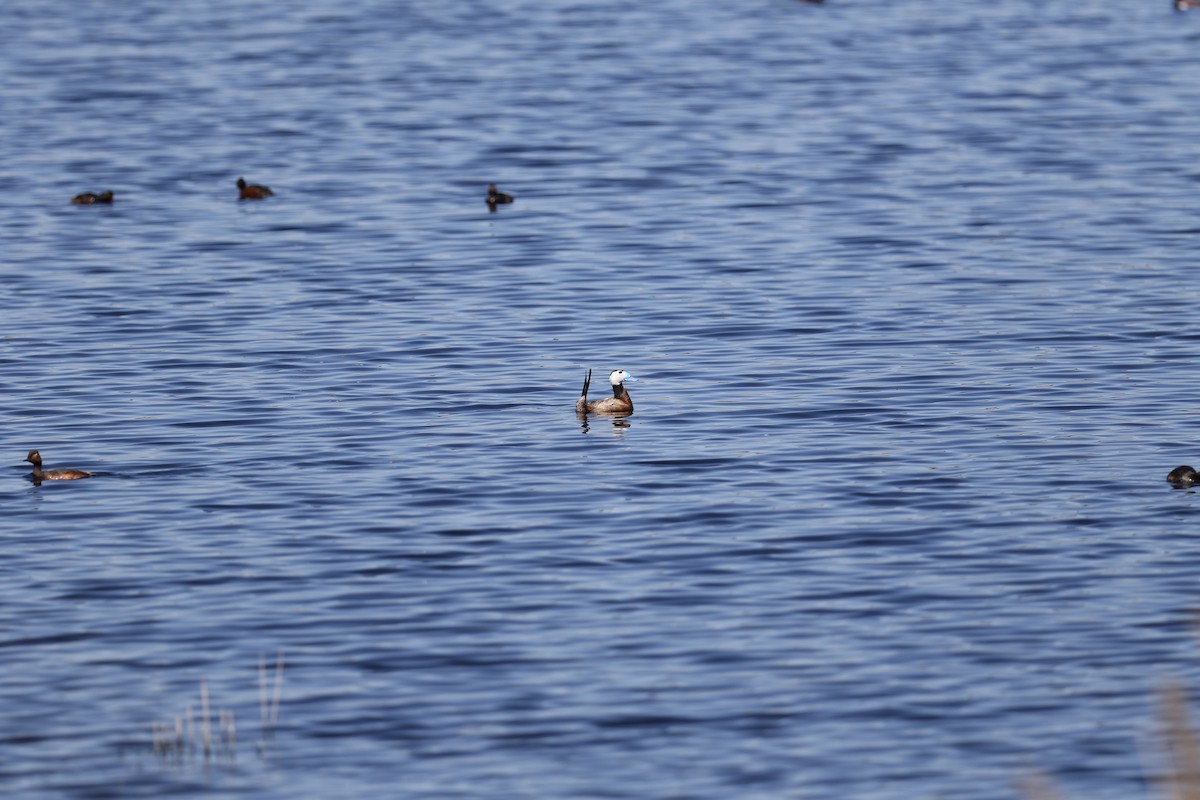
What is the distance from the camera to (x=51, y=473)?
25500 mm

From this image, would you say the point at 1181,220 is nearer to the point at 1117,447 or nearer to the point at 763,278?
the point at 763,278

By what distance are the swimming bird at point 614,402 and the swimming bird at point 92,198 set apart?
20.2m

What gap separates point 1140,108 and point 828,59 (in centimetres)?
1398

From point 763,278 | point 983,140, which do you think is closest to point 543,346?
point 763,278

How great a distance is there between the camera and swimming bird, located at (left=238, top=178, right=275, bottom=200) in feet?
152

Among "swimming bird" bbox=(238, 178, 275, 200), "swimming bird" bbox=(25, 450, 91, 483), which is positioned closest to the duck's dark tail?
"swimming bird" bbox=(25, 450, 91, 483)

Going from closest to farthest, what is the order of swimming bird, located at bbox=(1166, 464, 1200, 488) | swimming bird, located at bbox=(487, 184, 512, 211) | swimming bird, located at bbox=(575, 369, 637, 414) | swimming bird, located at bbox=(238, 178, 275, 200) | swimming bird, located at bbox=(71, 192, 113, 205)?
swimming bird, located at bbox=(1166, 464, 1200, 488) → swimming bird, located at bbox=(575, 369, 637, 414) → swimming bird, located at bbox=(71, 192, 113, 205) → swimming bird, located at bbox=(487, 184, 512, 211) → swimming bird, located at bbox=(238, 178, 275, 200)

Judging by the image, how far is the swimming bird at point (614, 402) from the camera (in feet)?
93.7

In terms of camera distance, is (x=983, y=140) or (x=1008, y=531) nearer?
(x=1008, y=531)

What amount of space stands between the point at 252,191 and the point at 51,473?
71.1 ft

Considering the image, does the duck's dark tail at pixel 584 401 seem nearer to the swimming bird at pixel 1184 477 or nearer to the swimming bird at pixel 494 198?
the swimming bird at pixel 1184 477

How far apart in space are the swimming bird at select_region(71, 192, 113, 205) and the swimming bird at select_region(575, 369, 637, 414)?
2019 cm

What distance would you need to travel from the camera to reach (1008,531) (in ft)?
75.2

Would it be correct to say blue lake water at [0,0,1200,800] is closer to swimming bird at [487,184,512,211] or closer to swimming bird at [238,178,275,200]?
swimming bird at [487,184,512,211]
